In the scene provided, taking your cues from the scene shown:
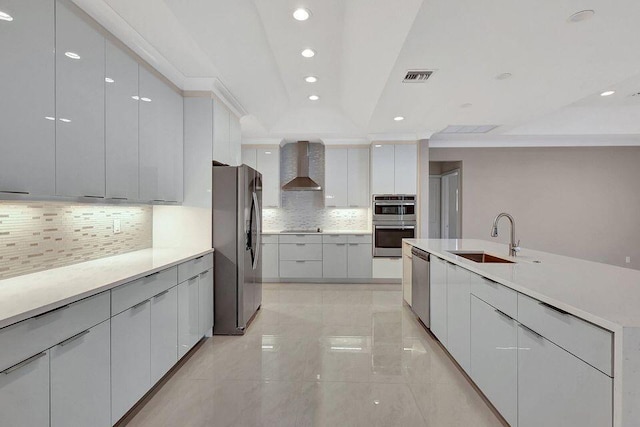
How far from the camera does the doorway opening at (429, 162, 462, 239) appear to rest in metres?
6.89

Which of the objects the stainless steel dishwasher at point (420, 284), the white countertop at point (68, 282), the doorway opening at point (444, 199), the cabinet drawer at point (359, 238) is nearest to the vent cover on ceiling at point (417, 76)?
the stainless steel dishwasher at point (420, 284)

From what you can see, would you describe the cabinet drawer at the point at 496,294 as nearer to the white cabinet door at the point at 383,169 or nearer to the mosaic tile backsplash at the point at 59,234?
the mosaic tile backsplash at the point at 59,234

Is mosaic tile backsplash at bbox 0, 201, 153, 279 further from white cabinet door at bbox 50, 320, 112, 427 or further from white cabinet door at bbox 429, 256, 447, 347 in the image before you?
white cabinet door at bbox 429, 256, 447, 347

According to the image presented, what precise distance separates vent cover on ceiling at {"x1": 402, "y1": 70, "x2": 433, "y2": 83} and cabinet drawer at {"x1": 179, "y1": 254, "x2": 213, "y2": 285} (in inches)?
102

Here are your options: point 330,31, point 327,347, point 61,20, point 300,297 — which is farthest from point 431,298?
point 61,20

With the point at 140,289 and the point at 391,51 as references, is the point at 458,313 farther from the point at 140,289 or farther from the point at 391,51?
the point at 140,289

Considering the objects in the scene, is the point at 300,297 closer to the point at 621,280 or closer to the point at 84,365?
the point at 84,365

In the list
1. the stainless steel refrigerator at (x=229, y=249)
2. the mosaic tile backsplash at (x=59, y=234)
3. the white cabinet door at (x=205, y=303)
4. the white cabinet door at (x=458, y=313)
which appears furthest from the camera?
the stainless steel refrigerator at (x=229, y=249)

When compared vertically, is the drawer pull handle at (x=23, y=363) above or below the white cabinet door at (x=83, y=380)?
above

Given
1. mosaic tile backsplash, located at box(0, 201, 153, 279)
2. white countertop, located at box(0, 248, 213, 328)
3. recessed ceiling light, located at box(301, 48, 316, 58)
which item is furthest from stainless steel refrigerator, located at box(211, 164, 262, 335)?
recessed ceiling light, located at box(301, 48, 316, 58)

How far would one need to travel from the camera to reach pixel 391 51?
2.50 meters

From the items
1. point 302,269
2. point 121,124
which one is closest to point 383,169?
point 302,269

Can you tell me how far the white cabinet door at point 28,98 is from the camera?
1448mm

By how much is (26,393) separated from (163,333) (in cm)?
102
